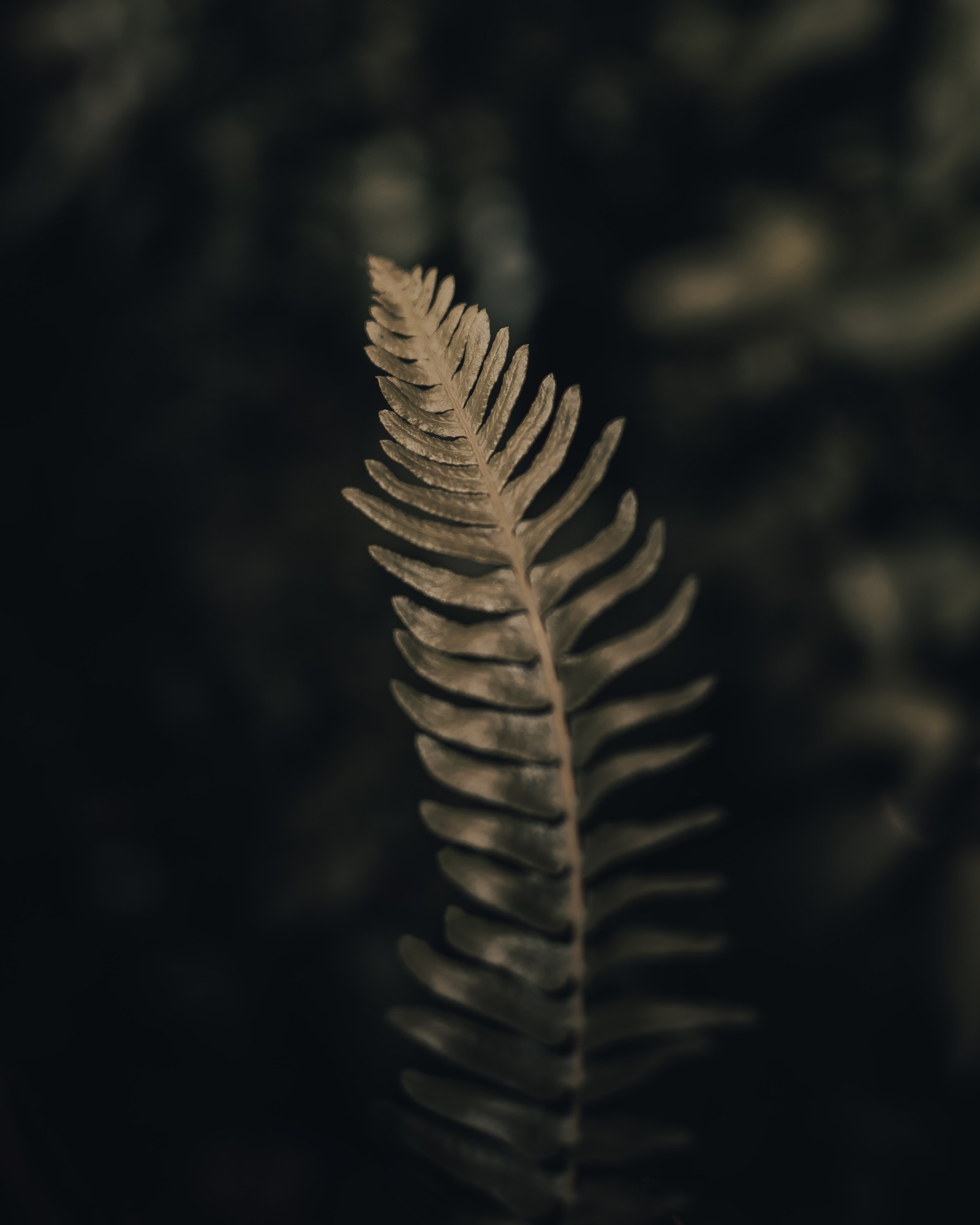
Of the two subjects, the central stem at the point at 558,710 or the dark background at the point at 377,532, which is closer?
the central stem at the point at 558,710

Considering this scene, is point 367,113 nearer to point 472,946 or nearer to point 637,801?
point 637,801

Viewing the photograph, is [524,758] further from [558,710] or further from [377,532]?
[377,532]

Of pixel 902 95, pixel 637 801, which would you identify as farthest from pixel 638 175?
pixel 637 801

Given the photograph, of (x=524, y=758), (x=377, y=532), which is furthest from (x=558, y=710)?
(x=377, y=532)

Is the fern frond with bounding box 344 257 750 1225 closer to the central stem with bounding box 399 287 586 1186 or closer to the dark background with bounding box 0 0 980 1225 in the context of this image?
the central stem with bounding box 399 287 586 1186

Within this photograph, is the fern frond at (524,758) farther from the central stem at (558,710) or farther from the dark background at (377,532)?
the dark background at (377,532)

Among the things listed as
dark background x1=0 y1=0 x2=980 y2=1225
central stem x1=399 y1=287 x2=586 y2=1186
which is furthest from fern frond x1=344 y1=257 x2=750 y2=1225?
dark background x1=0 y1=0 x2=980 y2=1225

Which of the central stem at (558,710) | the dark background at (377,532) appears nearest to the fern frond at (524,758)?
the central stem at (558,710)
